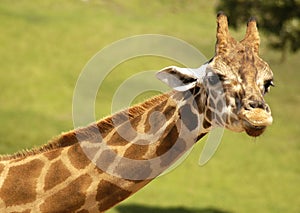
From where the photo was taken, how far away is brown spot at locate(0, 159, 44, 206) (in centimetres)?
909

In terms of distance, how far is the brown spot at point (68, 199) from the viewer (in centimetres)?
905

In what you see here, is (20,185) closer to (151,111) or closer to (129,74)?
(151,111)

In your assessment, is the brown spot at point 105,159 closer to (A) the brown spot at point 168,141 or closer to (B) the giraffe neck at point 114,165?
(B) the giraffe neck at point 114,165

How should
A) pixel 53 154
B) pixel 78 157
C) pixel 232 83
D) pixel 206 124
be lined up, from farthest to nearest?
pixel 53 154
pixel 78 157
pixel 206 124
pixel 232 83

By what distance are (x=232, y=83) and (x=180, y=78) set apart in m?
0.77

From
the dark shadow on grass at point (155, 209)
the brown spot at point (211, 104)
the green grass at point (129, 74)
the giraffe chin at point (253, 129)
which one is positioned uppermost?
the green grass at point (129, 74)

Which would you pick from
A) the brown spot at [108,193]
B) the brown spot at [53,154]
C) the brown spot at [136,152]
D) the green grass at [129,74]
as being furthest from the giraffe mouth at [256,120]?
the green grass at [129,74]

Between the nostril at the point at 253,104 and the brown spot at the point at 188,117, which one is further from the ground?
the brown spot at the point at 188,117

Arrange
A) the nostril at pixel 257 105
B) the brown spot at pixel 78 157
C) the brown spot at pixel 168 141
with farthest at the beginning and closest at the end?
1. the brown spot at pixel 78 157
2. the brown spot at pixel 168 141
3. the nostril at pixel 257 105

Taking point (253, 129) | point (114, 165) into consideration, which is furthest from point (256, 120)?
point (114, 165)

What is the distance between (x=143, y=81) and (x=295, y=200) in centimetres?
1593

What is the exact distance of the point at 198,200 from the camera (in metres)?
24.9

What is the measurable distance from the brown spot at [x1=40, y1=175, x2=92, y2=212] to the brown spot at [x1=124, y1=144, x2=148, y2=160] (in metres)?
0.67

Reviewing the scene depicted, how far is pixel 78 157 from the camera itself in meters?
9.34
